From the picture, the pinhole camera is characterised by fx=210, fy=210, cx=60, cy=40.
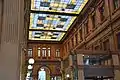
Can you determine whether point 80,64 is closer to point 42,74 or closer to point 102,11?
point 102,11

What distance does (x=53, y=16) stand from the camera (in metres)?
18.9

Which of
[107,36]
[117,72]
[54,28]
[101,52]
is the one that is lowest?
[117,72]

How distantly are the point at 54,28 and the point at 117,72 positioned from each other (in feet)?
39.7

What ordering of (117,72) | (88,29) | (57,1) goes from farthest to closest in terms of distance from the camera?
1. (88,29)
2. (57,1)
3. (117,72)

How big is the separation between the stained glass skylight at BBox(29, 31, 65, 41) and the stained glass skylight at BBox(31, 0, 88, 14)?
642 centimetres

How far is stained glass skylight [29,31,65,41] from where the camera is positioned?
24191 millimetres

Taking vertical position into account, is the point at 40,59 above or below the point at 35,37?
below

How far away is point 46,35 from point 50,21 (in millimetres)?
5127

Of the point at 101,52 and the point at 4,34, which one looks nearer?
the point at 4,34

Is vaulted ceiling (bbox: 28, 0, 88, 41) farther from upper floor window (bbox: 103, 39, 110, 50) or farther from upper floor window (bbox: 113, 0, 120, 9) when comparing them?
upper floor window (bbox: 103, 39, 110, 50)

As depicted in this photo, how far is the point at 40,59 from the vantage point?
27.3m

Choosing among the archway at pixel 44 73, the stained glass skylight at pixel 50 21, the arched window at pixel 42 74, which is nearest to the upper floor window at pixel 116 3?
the stained glass skylight at pixel 50 21

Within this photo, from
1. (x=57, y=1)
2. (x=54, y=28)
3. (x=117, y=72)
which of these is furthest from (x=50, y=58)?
(x=117, y=72)

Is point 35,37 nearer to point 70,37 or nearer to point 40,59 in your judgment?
point 40,59
